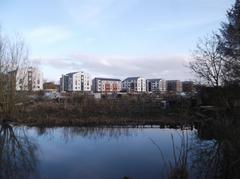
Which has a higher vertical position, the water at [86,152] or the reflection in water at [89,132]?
the reflection in water at [89,132]

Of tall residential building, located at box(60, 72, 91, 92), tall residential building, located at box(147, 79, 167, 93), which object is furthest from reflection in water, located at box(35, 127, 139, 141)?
tall residential building, located at box(147, 79, 167, 93)

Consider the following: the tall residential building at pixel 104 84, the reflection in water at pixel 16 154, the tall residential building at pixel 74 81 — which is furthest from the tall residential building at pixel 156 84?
the reflection in water at pixel 16 154

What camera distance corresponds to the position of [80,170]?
32.8ft

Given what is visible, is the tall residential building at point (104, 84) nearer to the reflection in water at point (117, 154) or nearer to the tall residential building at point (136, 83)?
the tall residential building at point (136, 83)

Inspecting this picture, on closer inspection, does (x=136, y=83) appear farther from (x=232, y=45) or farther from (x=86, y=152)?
(x=86, y=152)

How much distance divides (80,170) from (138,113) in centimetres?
1635

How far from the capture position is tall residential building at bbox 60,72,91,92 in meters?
128

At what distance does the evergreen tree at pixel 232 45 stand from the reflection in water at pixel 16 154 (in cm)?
1485

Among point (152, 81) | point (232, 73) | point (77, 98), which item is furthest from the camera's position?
point (152, 81)

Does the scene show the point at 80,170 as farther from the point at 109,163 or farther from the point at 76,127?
the point at 76,127

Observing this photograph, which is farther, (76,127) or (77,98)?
(77,98)

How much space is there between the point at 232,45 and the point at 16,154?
1840 cm

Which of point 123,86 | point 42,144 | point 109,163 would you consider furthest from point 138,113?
→ point 123,86

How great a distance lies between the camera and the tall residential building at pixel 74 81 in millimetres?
127625
